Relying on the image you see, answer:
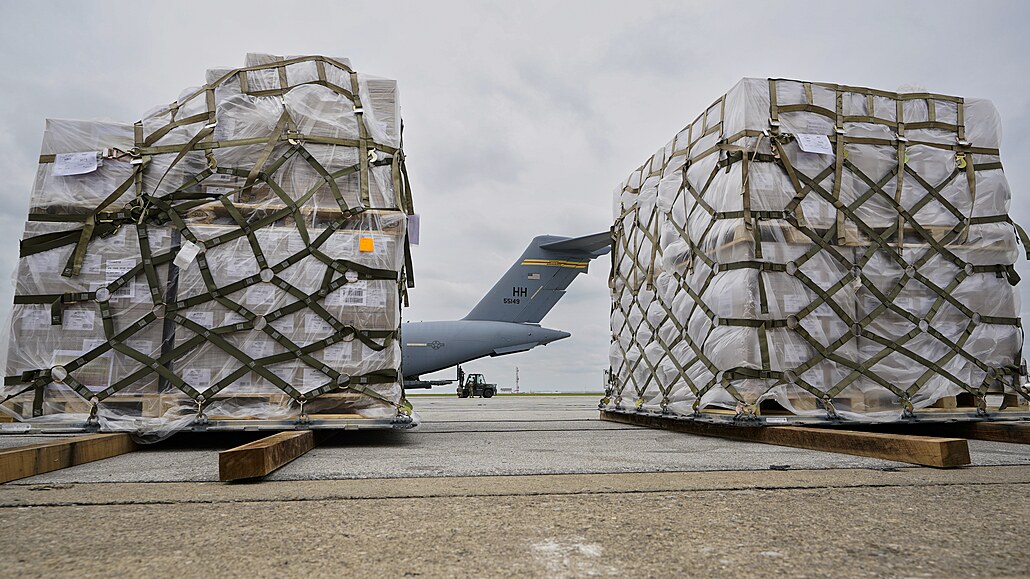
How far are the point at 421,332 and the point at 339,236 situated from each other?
12384 mm

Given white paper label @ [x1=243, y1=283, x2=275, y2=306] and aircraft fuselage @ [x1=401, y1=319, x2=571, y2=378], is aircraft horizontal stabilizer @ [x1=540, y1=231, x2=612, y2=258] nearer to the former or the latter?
aircraft fuselage @ [x1=401, y1=319, x2=571, y2=378]

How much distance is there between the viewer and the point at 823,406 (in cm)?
454

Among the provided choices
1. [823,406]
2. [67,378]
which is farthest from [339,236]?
[823,406]

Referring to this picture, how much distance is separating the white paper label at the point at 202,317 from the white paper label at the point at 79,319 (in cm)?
63

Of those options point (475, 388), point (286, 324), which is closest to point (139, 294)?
point (286, 324)

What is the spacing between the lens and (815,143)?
15.5 feet

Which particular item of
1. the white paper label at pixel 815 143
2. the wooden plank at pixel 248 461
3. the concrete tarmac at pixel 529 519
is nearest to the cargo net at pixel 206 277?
the concrete tarmac at pixel 529 519

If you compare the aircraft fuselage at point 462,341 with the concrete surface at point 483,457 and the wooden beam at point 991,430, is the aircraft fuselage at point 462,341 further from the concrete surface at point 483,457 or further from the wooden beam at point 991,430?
the wooden beam at point 991,430

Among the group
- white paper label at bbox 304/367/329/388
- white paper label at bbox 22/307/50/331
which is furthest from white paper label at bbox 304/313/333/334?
white paper label at bbox 22/307/50/331

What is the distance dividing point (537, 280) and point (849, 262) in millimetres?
11547

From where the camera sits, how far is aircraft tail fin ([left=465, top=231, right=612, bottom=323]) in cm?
1568

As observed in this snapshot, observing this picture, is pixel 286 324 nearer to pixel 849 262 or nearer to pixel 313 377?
pixel 313 377

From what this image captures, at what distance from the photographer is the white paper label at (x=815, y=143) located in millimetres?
4680

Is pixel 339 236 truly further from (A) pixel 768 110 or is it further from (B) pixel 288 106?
(A) pixel 768 110
